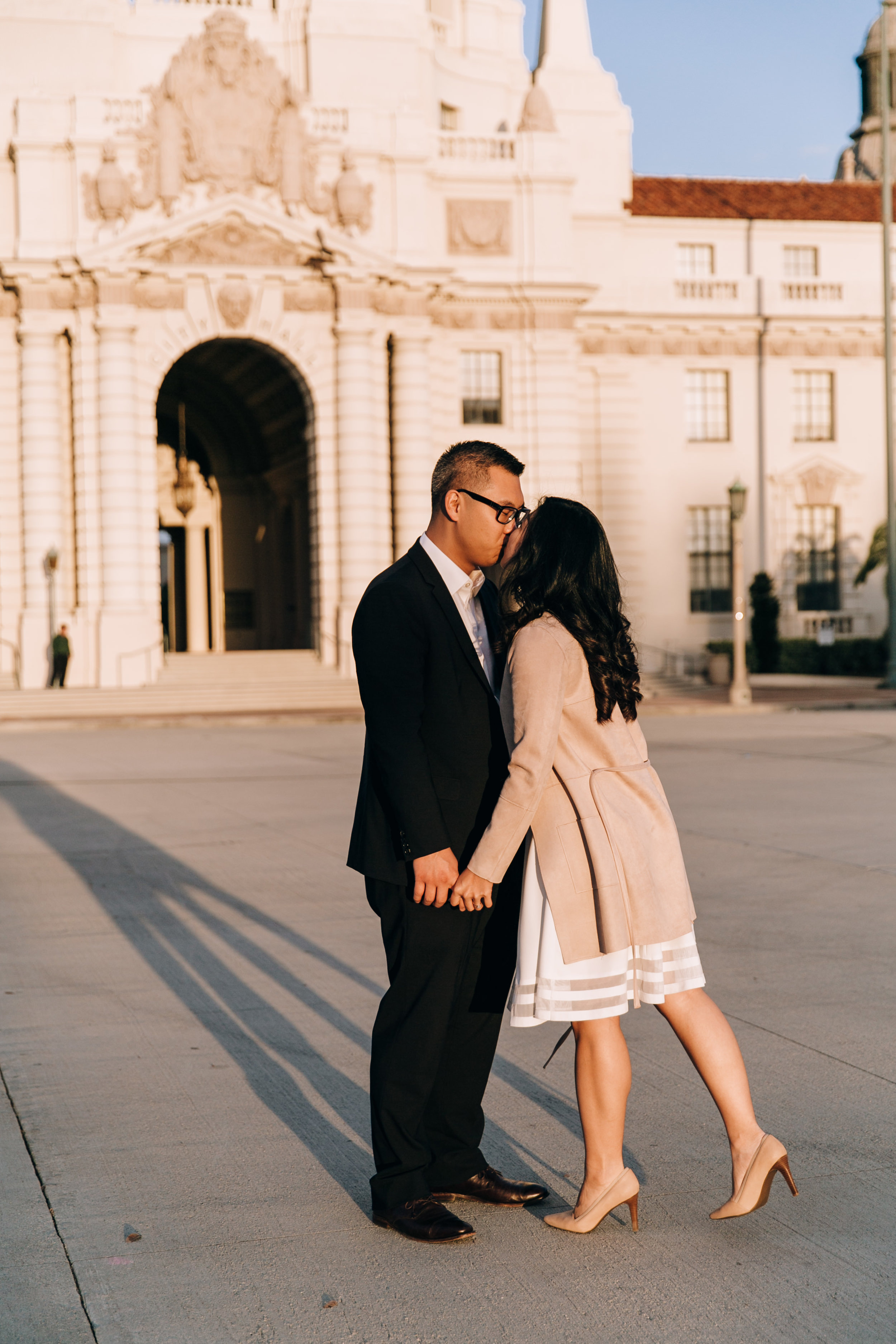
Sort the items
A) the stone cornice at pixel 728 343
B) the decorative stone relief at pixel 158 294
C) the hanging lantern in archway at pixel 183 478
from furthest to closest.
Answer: the hanging lantern in archway at pixel 183 478 → the stone cornice at pixel 728 343 → the decorative stone relief at pixel 158 294

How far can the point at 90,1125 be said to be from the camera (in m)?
4.99

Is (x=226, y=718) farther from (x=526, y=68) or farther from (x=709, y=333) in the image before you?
(x=526, y=68)

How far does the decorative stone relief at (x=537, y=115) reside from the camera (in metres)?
37.3

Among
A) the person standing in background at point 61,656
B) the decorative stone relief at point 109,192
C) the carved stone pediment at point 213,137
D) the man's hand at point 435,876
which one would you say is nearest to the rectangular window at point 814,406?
the carved stone pediment at point 213,137

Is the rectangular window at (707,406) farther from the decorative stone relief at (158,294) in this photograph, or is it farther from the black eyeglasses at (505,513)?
the black eyeglasses at (505,513)

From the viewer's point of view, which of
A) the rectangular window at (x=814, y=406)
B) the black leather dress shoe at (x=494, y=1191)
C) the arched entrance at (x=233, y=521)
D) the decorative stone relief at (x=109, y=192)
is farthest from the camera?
the rectangular window at (x=814, y=406)

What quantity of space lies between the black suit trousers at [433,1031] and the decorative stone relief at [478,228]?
34675 millimetres

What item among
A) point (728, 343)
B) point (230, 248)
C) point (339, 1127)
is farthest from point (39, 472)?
point (339, 1127)

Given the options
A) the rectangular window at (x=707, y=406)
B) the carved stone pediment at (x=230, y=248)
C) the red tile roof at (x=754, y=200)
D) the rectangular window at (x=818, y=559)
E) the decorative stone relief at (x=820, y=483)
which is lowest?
the rectangular window at (x=818, y=559)

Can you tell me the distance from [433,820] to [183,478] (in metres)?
38.4

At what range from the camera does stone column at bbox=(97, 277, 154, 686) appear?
A: 33062mm

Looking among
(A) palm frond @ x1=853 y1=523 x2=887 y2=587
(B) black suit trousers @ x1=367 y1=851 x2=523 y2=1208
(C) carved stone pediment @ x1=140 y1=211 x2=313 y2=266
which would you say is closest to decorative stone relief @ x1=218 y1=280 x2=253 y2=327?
(C) carved stone pediment @ x1=140 y1=211 x2=313 y2=266

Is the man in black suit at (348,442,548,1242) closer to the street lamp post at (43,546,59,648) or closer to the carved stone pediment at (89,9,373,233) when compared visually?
the street lamp post at (43,546,59,648)

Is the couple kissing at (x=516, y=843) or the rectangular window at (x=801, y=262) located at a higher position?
the rectangular window at (x=801, y=262)
